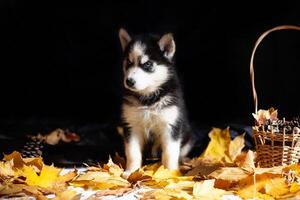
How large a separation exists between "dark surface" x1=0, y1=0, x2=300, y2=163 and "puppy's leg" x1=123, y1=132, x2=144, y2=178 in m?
0.83

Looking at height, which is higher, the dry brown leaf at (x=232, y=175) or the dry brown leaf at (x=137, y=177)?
the dry brown leaf at (x=232, y=175)

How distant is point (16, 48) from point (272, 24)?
88.2 inches

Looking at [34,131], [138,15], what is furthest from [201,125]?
[34,131]

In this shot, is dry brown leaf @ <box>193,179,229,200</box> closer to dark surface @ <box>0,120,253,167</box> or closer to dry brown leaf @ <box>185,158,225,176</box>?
dry brown leaf @ <box>185,158,225,176</box>

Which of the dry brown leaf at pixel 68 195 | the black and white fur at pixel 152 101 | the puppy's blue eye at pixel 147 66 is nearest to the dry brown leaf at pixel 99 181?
the dry brown leaf at pixel 68 195

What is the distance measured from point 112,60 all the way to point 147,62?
1.52m

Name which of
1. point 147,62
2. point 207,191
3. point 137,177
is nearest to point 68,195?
point 137,177

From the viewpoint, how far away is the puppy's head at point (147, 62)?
2795 millimetres

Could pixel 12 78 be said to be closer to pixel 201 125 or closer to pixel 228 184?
pixel 201 125

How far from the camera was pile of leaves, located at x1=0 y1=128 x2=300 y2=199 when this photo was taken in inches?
89.1

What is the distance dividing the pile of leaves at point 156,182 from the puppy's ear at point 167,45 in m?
0.71

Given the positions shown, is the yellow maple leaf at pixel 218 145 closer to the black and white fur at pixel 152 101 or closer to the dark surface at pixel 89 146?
the dark surface at pixel 89 146

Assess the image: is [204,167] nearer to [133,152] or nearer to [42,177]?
[133,152]

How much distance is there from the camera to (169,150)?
2898 millimetres
